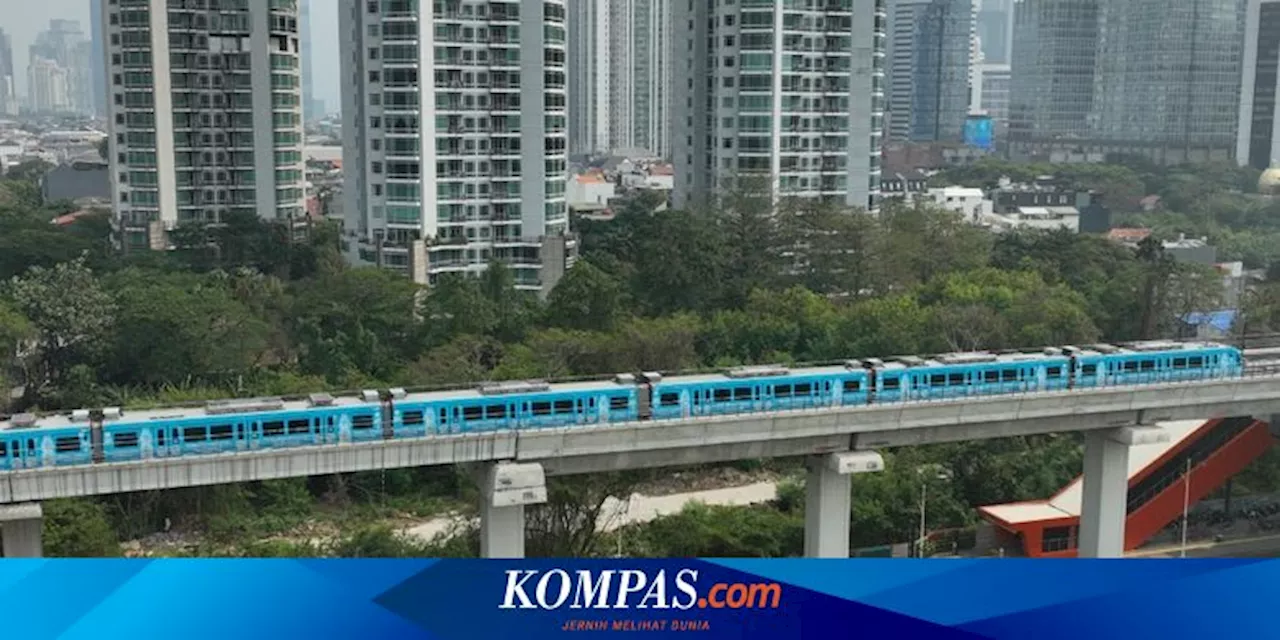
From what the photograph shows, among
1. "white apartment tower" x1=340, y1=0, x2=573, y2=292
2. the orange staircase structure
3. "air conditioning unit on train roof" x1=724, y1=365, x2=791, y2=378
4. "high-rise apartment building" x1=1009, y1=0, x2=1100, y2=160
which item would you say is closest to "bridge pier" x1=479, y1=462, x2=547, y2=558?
"air conditioning unit on train roof" x1=724, y1=365, x2=791, y2=378

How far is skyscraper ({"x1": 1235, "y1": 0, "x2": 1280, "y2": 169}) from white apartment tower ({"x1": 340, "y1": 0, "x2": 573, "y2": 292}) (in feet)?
235

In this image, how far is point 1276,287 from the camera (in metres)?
47.0

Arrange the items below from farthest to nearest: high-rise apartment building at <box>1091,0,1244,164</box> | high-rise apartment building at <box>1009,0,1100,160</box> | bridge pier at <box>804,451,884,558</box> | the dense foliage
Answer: high-rise apartment building at <box>1009,0,1100,160</box>, high-rise apartment building at <box>1091,0,1244,164</box>, the dense foliage, bridge pier at <box>804,451,884,558</box>

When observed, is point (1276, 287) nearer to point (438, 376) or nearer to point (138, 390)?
point (438, 376)

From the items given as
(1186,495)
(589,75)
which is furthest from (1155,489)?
(589,75)

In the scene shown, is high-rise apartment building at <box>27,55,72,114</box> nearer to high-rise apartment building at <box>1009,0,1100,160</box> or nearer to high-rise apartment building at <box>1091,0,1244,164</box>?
high-rise apartment building at <box>1009,0,1100,160</box>

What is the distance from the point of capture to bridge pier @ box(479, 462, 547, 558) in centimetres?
2427

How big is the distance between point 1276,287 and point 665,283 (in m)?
23.1

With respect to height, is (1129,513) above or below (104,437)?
below

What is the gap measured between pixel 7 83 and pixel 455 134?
151 m

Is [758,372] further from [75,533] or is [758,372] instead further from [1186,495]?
[75,533]

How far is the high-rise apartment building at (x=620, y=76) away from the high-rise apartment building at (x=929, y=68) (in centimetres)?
2931

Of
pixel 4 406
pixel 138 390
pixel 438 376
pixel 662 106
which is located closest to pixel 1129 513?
pixel 438 376

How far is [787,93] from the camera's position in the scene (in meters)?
59.2
